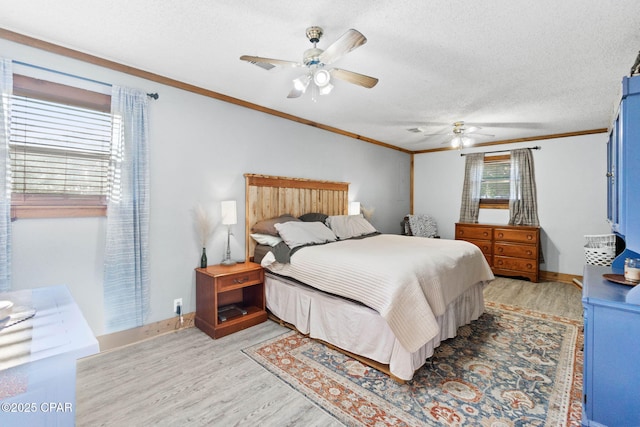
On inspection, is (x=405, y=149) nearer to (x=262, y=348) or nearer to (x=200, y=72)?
(x=200, y=72)

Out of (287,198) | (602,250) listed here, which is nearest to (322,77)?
(287,198)

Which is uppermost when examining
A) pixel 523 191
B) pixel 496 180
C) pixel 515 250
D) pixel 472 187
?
pixel 496 180

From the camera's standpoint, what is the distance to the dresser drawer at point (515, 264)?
4902 millimetres

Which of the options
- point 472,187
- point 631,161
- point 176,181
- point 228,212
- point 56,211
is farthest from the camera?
point 472,187

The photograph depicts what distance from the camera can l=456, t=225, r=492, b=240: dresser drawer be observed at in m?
5.34

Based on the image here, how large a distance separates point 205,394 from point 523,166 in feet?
19.3

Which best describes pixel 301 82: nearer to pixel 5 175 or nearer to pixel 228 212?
pixel 228 212

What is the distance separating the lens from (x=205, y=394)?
2.04 m

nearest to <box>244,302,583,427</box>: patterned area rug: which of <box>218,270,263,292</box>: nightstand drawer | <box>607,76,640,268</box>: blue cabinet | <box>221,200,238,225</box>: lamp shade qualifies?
<box>218,270,263,292</box>: nightstand drawer

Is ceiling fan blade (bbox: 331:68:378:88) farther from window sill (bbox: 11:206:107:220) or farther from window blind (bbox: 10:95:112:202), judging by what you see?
window sill (bbox: 11:206:107:220)

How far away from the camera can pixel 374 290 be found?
228 centimetres

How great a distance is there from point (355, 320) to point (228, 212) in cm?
173

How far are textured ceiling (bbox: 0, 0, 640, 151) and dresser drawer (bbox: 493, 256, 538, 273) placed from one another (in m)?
2.51

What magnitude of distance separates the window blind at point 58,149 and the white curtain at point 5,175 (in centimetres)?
7
